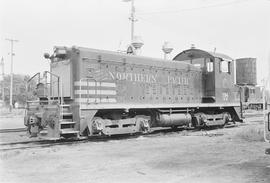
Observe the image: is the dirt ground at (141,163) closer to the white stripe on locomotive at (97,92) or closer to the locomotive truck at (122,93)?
the locomotive truck at (122,93)

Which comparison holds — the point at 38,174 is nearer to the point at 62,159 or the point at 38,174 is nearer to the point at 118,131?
the point at 62,159

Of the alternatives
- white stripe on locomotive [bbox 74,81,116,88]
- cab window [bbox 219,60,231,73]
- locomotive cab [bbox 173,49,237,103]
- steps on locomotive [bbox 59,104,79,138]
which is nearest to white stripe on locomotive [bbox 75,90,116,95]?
white stripe on locomotive [bbox 74,81,116,88]

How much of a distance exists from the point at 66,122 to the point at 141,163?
4.32 meters

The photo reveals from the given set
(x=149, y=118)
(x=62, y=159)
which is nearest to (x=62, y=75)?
(x=149, y=118)

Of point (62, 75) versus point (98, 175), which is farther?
point (62, 75)

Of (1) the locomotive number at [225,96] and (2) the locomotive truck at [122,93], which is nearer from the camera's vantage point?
(2) the locomotive truck at [122,93]

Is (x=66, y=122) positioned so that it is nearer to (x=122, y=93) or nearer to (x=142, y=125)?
(x=122, y=93)

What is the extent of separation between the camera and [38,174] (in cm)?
623

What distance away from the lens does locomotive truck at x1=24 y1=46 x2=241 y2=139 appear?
11.3 metres

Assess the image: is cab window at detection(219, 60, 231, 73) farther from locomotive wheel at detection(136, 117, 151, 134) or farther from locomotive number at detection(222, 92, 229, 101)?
locomotive wheel at detection(136, 117, 151, 134)

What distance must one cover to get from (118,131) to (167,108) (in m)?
2.86

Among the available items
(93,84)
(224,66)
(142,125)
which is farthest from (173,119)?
(224,66)

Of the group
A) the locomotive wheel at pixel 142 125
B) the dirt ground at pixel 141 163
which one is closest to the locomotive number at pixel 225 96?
the locomotive wheel at pixel 142 125

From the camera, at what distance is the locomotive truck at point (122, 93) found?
11305mm
